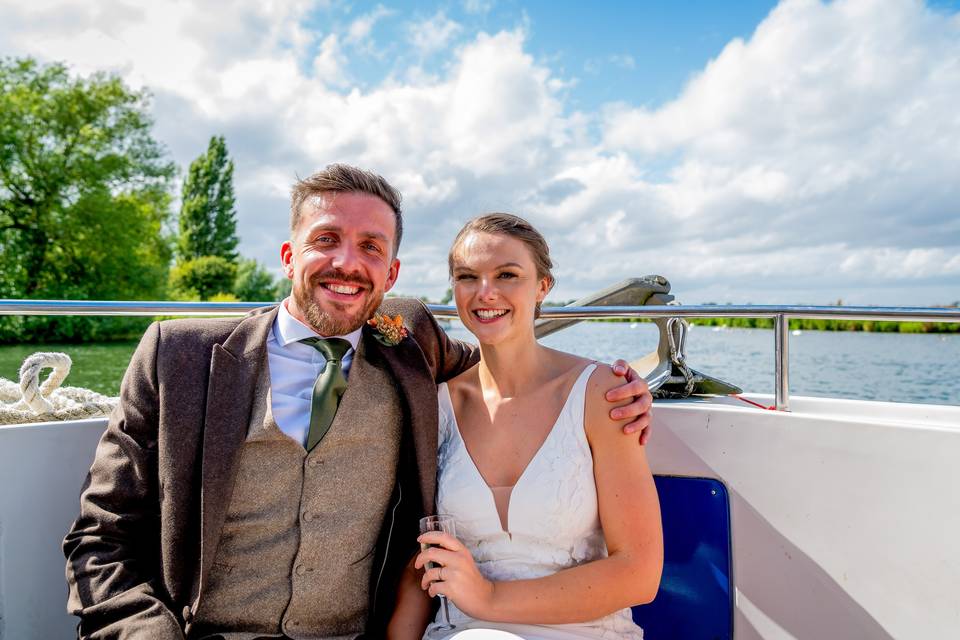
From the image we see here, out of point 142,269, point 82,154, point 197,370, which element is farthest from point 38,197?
point 197,370

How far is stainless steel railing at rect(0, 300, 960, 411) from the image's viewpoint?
1.98m

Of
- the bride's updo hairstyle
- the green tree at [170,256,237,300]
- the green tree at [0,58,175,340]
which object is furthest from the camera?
the green tree at [170,256,237,300]

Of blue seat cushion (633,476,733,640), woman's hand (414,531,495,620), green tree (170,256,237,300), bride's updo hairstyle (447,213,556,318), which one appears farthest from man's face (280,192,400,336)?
green tree (170,256,237,300)

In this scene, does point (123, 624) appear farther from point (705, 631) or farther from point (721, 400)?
point (721, 400)

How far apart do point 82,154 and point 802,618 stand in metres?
33.3

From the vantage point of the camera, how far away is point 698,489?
7.21 ft

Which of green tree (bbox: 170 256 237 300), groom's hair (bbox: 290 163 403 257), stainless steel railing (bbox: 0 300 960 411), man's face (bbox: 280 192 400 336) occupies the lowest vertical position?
stainless steel railing (bbox: 0 300 960 411)

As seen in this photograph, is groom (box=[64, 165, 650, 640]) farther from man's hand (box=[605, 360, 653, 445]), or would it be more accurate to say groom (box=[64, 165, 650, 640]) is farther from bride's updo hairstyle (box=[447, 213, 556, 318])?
bride's updo hairstyle (box=[447, 213, 556, 318])

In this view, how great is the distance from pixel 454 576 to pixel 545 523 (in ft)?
0.97

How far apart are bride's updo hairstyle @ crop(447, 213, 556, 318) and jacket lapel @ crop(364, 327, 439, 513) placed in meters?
0.30

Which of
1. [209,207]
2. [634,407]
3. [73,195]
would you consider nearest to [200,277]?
[209,207]

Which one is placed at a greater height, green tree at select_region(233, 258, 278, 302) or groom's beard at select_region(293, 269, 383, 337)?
green tree at select_region(233, 258, 278, 302)

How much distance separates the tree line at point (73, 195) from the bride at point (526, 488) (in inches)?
1182

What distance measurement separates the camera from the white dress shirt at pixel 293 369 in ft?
5.89
